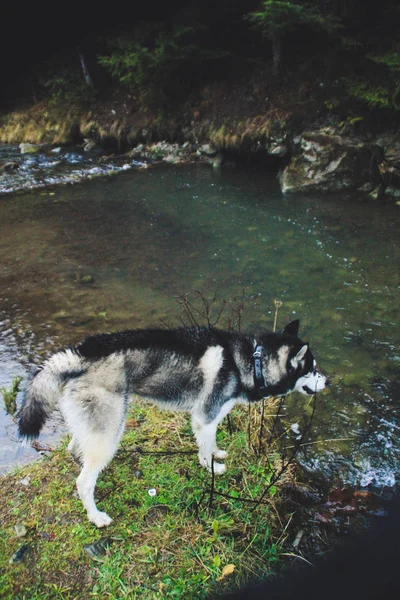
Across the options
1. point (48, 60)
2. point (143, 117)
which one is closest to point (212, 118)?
point (143, 117)

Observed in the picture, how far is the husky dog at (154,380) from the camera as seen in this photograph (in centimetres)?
275

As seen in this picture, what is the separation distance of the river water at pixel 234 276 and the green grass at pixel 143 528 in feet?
2.00

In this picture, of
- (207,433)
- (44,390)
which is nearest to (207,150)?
(207,433)

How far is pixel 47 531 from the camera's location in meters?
2.86

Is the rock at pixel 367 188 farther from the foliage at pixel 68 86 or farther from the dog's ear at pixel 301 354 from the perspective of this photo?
the foliage at pixel 68 86

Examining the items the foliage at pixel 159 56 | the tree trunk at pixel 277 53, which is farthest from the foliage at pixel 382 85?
the foliage at pixel 159 56

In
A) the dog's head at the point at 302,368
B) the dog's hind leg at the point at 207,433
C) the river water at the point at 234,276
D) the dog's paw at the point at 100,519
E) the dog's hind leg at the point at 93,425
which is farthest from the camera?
A: the river water at the point at 234,276

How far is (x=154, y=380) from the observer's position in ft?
9.75

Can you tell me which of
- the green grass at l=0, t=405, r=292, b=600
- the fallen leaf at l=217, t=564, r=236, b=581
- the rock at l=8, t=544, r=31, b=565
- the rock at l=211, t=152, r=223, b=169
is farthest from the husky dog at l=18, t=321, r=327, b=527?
the rock at l=211, t=152, r=223, b=169

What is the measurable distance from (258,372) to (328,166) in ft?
26.2

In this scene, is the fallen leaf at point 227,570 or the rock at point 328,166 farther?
the rock at point 328,166

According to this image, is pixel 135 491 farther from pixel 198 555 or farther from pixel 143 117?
pixel 143 117

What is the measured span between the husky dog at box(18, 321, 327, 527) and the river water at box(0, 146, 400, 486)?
866 mm

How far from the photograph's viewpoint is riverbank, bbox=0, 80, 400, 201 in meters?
9.62
